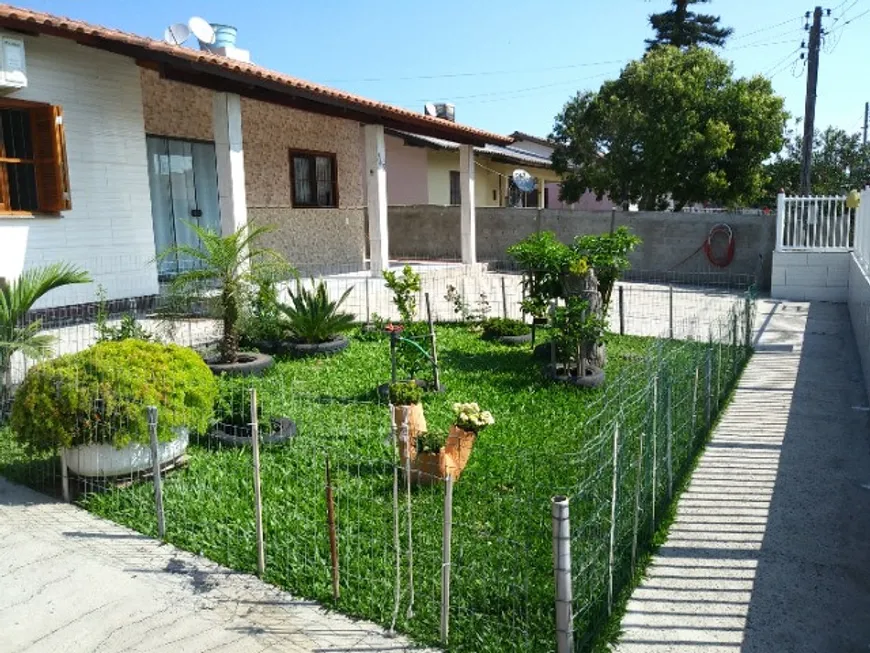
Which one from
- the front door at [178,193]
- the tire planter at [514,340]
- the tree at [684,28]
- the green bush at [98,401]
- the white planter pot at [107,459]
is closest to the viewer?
the green bush at [98,401]

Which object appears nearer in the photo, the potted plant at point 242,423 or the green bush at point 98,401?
the green bush at point 98,401

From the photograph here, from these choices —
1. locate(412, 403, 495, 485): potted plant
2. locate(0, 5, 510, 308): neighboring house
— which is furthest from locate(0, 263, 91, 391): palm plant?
locate(0, 5, 510, 308): neighboring house

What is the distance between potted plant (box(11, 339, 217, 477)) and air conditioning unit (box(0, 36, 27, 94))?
5234 millimetres

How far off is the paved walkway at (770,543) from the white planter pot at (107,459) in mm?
3101

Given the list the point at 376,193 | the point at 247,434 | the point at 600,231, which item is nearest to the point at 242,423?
the point at 247,434

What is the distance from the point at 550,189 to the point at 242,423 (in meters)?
26.7

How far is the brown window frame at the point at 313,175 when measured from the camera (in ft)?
48.1

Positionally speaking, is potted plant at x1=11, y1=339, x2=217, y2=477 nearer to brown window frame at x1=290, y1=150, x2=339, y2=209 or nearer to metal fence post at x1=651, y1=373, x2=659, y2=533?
metal fence post at x1=651, y1=373, x2=659, y2=533

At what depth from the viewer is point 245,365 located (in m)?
7.51

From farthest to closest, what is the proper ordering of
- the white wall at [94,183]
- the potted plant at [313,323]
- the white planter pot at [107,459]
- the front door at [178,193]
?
the front door at [178,193] → the white wall at [94,183] → the potted plant at [313,323] → the white planter pot at [107,459]

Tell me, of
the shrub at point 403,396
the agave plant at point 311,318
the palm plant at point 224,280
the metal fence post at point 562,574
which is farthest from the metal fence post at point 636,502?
the agave plant at point 311,318

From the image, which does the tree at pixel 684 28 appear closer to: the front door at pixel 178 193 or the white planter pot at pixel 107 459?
the front door at pixel 178 193

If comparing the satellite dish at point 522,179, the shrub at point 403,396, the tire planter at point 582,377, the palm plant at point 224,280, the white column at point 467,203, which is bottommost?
the tire planter at point 582,377

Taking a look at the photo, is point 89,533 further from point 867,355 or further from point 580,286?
point 867,355
